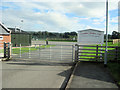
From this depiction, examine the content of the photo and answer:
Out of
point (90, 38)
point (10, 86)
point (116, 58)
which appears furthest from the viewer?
point (90, 38)

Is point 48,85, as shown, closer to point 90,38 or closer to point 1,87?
point 1,87

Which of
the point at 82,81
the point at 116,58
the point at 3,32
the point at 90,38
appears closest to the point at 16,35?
the point at 3,32

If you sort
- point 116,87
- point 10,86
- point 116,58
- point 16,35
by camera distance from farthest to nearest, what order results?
point 16,35, point 116,58, point 10,86, point 116,87

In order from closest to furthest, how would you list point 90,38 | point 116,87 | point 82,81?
point 116,87, point 82,81, point 90,38

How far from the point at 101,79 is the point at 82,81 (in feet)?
3.29

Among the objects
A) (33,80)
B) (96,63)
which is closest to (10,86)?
(33,80)

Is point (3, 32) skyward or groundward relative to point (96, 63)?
skyward

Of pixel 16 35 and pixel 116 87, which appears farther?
pixel 16 35

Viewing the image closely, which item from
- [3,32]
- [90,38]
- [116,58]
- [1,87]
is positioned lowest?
[1,87]

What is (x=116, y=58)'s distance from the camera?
971cm

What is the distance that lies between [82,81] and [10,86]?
3.13 metres

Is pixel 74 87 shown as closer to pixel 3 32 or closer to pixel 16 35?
pixel 3 32

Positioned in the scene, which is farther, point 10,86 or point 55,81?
point 55,81

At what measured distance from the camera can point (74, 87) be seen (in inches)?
202
